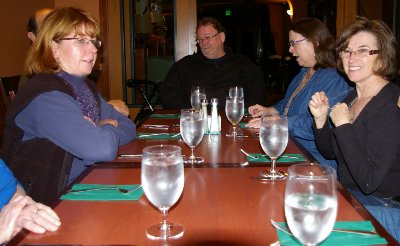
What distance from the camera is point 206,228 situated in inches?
38.9

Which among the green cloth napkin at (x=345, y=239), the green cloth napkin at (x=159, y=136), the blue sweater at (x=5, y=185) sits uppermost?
the green cloth napkin at (x=159, y=136)

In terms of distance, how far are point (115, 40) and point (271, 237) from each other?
218 inches

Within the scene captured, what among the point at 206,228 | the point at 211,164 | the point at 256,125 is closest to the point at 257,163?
the point at 211,164

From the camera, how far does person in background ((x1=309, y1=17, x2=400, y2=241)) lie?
159cm

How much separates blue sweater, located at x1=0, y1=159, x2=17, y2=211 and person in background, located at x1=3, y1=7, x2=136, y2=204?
117 mm

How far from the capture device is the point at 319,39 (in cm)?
283

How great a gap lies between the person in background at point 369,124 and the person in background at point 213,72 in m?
1.77

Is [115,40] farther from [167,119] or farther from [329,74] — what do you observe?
[329,74]

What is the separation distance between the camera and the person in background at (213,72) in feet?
12.8

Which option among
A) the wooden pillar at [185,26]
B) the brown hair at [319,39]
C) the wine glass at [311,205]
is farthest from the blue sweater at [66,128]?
the wooden pillar at [185,26]

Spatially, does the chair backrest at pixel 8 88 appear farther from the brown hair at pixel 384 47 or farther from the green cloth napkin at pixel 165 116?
the brown hair at pixel 384 47

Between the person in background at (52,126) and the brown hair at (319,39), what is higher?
the brown hair at (319,39)

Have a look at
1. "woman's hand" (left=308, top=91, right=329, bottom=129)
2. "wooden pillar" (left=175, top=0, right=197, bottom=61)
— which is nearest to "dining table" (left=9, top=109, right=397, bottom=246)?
"woman's hand" (left=308, top=91, right=329, bottom=129)

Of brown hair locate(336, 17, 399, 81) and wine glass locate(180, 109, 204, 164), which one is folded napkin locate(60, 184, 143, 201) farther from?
brown hair locate(336, 17, 399, 81)
